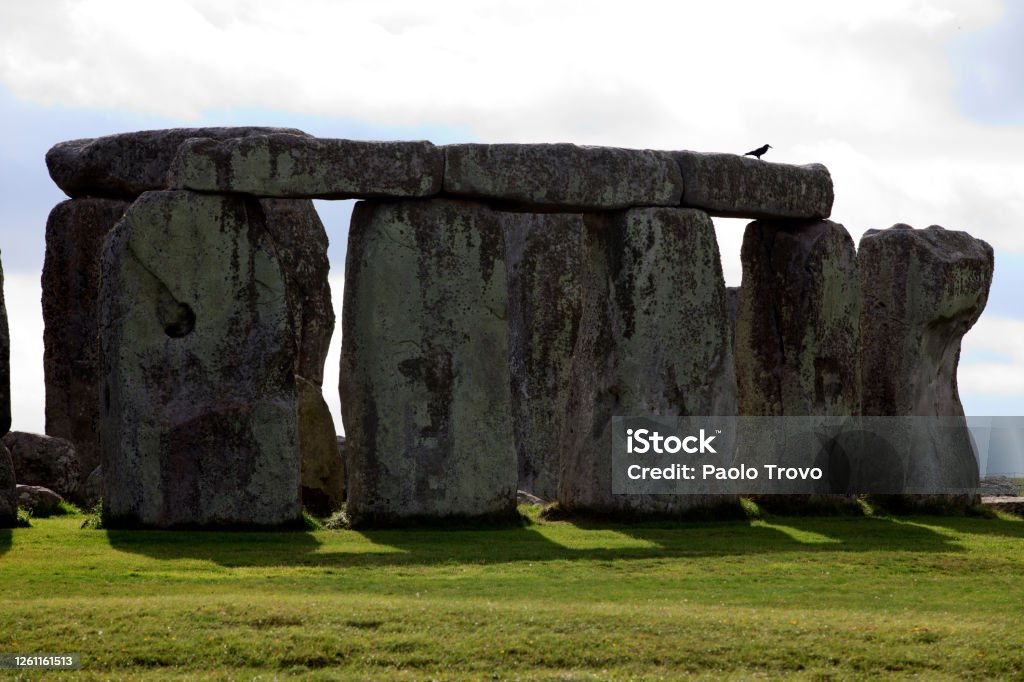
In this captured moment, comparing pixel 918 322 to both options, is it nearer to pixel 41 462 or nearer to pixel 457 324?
pixel 457 324

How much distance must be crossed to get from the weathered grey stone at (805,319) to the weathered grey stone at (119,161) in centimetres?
725

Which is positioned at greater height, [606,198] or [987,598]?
[606,198]

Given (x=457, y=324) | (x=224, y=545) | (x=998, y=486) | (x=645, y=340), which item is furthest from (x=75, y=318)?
(x=998, y=486)

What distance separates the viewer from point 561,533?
76.9 ft

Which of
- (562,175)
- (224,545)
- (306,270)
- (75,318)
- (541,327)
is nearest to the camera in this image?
(224,545)

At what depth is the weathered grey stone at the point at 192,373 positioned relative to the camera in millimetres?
23047

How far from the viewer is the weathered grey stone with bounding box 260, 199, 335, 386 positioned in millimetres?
31281

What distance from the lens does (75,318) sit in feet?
99.7

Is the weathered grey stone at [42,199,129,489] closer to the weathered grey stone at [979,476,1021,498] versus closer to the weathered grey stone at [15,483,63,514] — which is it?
the weathered grey stone at [15,483,63,514]

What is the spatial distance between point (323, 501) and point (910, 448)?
320 inches

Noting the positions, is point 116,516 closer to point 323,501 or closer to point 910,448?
point 323,501

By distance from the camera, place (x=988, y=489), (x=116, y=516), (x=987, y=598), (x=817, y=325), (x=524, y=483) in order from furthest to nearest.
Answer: (x=988, y=489) < (x=524, y=483) < (x=817, y=325) < (x=116, y=516) < (x=987, y=598)

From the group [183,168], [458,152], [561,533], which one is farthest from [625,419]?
[183,168]

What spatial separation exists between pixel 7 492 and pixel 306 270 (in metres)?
8.96
